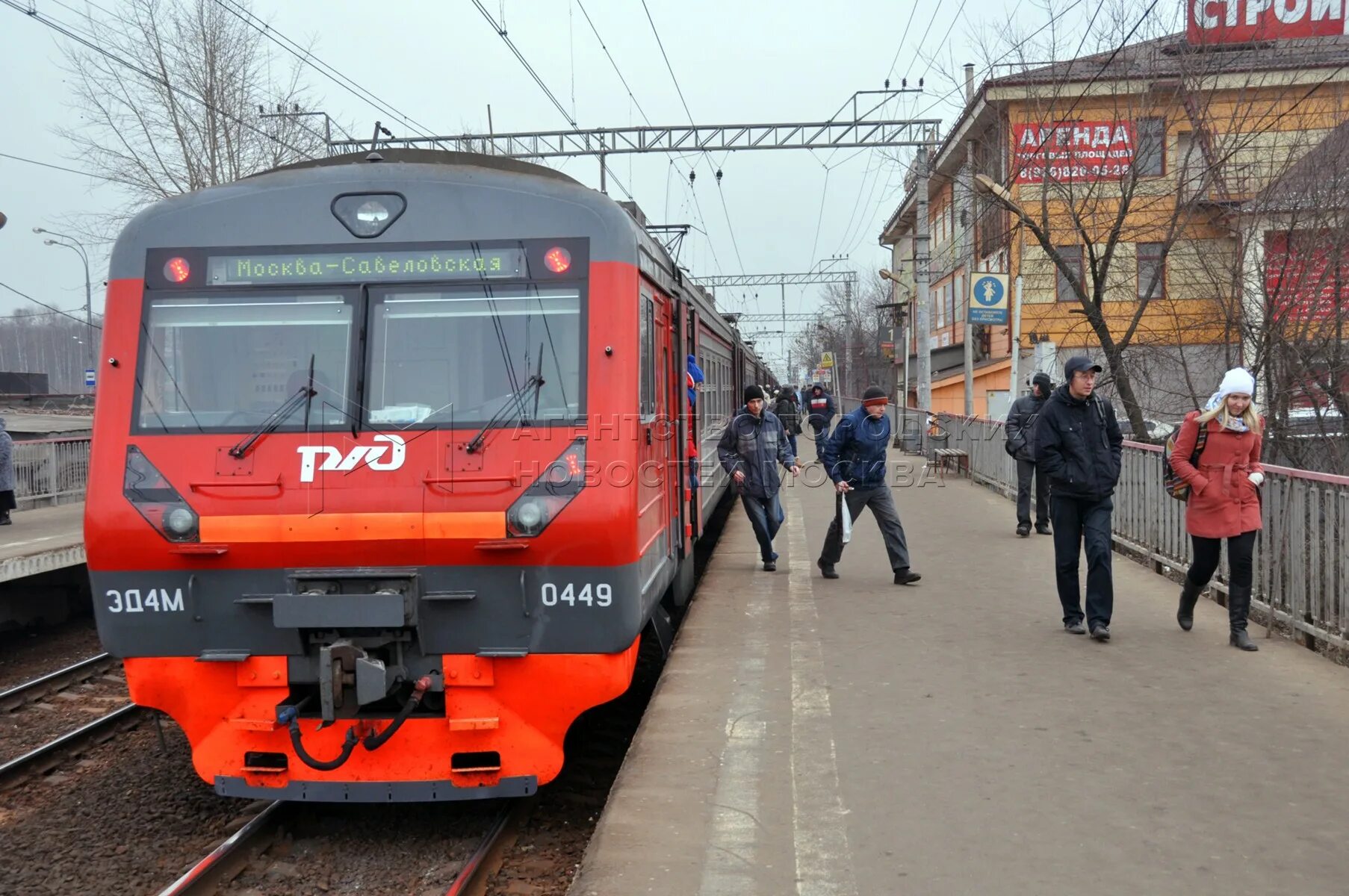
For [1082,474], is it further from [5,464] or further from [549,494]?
[5,464]

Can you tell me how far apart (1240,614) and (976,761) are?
2955 mm

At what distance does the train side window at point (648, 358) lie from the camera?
19.6ft

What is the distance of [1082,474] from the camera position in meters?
7.29

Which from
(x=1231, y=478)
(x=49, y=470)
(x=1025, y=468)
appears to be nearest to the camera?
(x=1231, y=478)

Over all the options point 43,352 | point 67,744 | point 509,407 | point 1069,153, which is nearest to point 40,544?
point 67,744

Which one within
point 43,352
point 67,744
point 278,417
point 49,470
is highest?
point 43,352

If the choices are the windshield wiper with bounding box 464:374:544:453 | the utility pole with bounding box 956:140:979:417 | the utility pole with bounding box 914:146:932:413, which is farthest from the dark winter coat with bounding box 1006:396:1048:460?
the utility pole with bounding box 914:146:932:413

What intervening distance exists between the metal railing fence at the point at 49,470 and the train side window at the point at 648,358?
→ 1154 centimetres

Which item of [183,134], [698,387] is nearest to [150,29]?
[183,134]

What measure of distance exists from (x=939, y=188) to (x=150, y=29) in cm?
2195

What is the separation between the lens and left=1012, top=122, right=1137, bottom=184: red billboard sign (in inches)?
605

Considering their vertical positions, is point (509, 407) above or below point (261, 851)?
above

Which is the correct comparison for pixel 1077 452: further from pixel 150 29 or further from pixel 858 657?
pixel 150 29

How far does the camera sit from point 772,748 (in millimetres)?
5316
